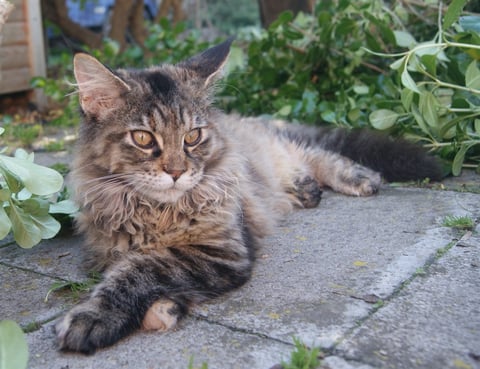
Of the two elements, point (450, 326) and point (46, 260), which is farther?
point (46, 260)

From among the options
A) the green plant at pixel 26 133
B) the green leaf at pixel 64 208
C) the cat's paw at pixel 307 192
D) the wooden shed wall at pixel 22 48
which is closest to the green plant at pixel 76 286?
the green leaf at pixel 64 208

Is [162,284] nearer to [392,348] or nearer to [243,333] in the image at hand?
[243,333]

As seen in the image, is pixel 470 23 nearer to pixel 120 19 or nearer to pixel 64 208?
pixel 64 208

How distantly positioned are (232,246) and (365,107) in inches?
89.0

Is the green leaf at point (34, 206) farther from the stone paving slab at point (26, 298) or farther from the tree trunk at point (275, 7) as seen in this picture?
the tree trunk at point (275, 7)

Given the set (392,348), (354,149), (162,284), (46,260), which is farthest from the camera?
(354,149)

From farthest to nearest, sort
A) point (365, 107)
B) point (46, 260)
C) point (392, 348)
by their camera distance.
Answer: point (365, 107)
point (46, 260)
point (392, 348)

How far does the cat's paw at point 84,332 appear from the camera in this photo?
1880 millimetres

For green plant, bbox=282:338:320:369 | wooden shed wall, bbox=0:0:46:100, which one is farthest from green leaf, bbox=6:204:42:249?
wooden shed wall, bbox=0:0:46:100

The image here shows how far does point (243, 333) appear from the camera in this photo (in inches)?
77.2

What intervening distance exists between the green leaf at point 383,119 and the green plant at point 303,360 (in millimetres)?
2290

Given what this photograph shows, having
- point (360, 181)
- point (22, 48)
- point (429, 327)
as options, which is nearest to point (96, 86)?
point (429, 327)

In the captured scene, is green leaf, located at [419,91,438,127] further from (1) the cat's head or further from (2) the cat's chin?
(2) the cat's chin

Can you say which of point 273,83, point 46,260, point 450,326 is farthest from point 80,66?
point 273,83
